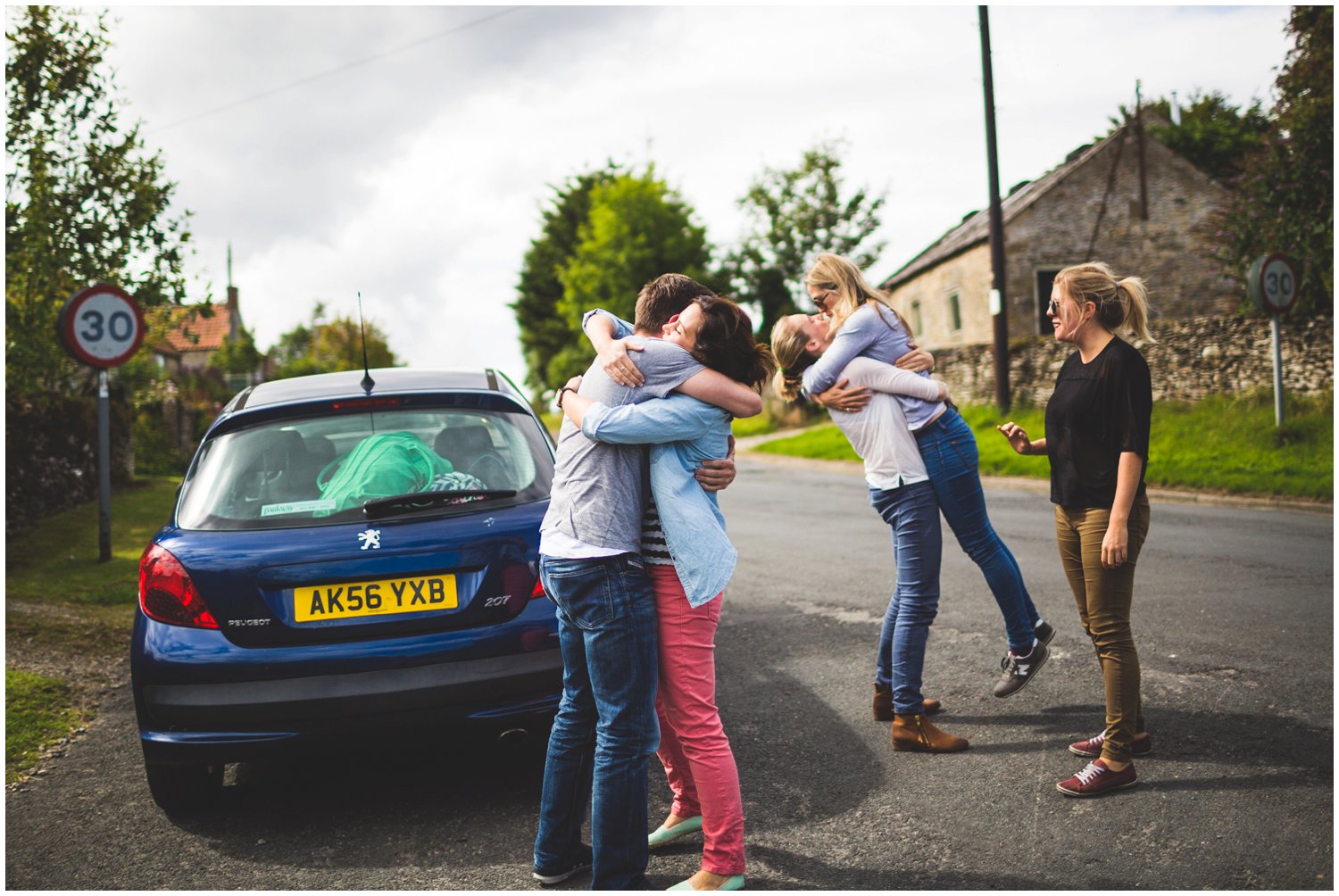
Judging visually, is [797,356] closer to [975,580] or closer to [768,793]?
[768,793]

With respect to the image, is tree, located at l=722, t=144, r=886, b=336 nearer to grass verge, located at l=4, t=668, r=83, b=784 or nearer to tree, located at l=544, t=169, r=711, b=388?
tree, located at l=544, t=169, r=711, b=388

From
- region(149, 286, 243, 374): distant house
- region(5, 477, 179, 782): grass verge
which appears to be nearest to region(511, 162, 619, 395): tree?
region(149, 286, 243, 374): distant house

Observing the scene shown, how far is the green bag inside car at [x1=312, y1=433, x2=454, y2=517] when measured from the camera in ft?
13.1

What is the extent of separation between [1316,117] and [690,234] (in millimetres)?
29521

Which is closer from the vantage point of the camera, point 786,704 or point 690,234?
point 786,704

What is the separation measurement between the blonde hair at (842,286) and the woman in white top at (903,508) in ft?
0.73

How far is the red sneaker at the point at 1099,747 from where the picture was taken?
412cm

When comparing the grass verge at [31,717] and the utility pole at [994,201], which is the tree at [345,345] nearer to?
the utility pole at [994,201]

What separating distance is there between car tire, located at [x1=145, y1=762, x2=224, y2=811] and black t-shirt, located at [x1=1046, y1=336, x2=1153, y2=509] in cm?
324

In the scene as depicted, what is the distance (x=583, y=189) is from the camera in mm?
57406

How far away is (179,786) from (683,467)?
2321mm

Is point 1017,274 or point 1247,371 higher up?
point 1017,274

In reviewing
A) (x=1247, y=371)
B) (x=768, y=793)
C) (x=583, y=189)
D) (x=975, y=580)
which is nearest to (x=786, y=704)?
(x=768, y=793)

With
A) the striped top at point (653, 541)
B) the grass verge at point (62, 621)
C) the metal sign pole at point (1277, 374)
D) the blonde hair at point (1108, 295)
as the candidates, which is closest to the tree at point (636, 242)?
the metal sign pole at point (1277, 374)
